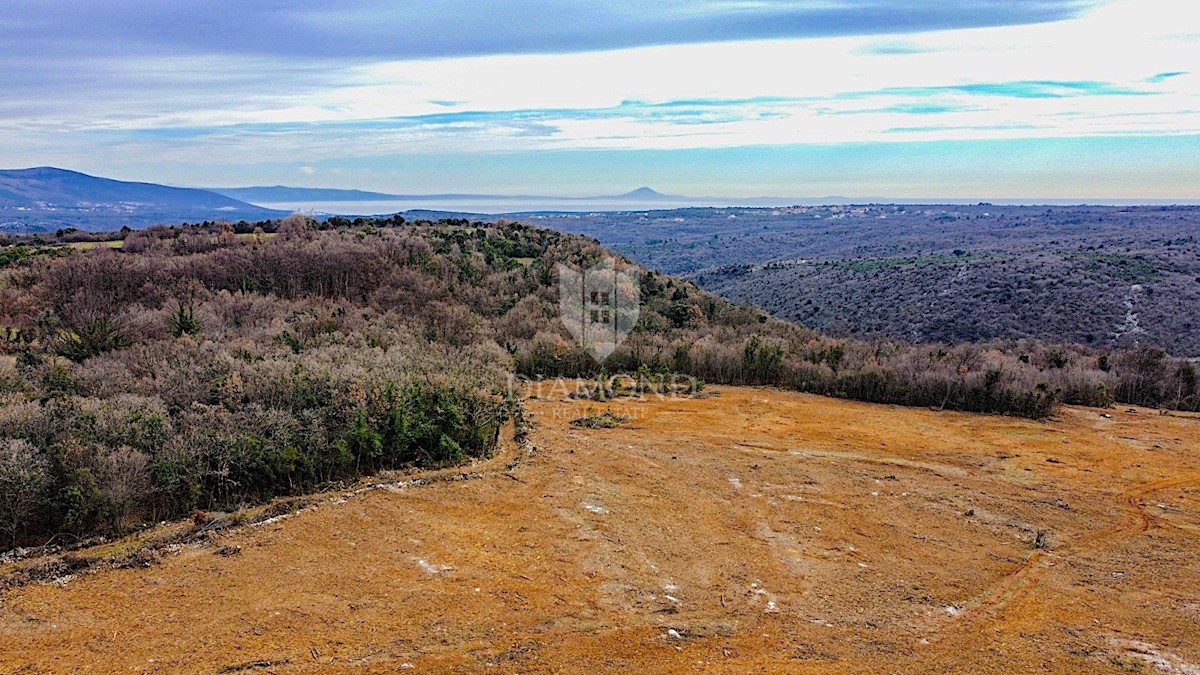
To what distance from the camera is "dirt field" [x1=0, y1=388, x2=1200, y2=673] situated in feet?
20.4

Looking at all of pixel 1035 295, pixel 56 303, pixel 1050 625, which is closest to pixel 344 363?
pixel 1050 625

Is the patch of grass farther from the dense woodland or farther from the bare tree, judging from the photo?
the bare tree

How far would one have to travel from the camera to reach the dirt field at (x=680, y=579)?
245 inches

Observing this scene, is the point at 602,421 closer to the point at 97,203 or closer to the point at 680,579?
the point at 680,579

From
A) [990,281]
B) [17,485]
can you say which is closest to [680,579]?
[17,485]

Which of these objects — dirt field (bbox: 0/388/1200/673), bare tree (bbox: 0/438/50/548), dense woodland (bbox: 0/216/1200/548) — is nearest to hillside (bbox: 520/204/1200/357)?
dense woodland (bbox: 0/216/1200/548)

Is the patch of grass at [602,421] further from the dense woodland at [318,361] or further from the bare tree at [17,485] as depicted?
the bare tree at [17,485]

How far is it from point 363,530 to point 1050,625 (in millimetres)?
7501

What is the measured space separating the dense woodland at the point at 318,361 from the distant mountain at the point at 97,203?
131ft

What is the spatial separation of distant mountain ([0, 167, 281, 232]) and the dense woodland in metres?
39.8

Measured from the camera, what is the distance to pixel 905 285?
43.8m

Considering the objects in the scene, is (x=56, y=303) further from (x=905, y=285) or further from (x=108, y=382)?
→ (x=905, y=285)

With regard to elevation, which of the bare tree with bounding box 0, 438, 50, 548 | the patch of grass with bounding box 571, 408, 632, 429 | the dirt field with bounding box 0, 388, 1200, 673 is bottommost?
the patch of grass with bounding box 571, 408, 632, 429

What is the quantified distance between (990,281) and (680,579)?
40.1 m
